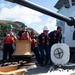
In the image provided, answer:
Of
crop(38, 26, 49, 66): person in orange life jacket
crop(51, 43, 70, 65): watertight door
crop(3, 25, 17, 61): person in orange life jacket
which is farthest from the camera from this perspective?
crop(38, 26, 49, 66): person in orange life jacket

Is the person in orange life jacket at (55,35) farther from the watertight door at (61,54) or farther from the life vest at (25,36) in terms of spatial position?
the watertight door at (61,54)

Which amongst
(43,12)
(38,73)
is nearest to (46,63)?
(38,73)

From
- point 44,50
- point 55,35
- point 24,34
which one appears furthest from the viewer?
point 55,35

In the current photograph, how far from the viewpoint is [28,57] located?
413 inches

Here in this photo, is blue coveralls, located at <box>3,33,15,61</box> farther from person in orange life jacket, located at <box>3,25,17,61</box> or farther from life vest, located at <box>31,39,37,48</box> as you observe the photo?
life vest, located at <box>31,39,37,48</box>

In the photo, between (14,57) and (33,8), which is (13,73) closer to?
(33,8)

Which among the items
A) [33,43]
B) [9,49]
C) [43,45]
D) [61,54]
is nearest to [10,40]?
[9,49]

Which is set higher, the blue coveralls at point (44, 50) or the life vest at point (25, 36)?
the life vest at point (25, 36)

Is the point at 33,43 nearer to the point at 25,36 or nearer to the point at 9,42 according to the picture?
the point at 25,36

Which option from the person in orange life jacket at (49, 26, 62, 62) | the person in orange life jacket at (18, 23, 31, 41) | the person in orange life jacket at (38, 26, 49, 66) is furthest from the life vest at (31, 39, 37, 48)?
the person in orange life jacket at (49, 26, 62, 62)

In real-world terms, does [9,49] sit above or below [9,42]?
below

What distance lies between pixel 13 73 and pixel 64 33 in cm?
728

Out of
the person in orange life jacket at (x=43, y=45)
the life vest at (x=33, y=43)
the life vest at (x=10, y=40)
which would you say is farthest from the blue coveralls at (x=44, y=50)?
the life vest at (x=10, y=40)

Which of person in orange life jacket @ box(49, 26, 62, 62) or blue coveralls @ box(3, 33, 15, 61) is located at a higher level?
person in orange life jacket @ box(49, 26, 62, 62)
